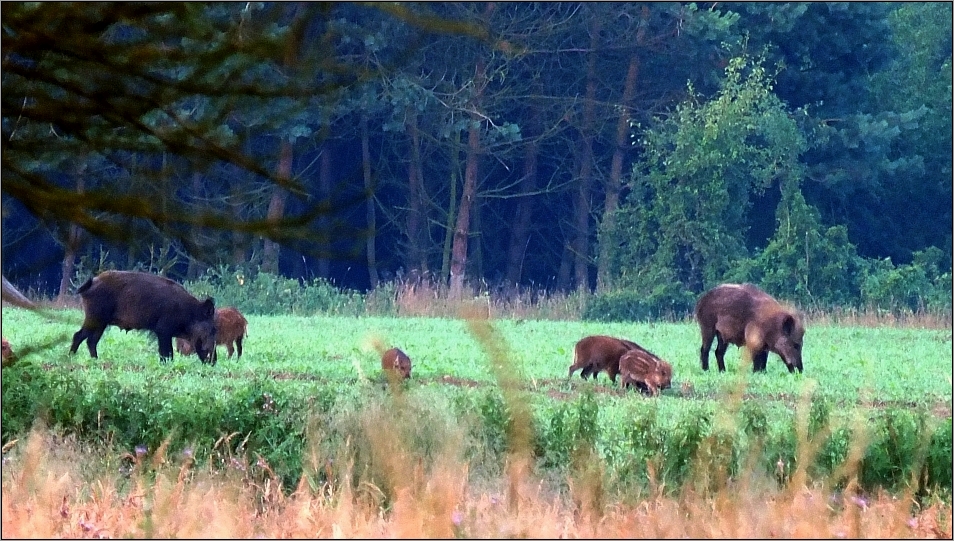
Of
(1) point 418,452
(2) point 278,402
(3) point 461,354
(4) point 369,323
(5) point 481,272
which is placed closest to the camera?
(1) point 418,452

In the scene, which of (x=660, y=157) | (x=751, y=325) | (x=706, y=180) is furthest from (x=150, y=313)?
(x=660, y=157)

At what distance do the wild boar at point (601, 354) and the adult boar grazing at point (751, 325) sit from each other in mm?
1936

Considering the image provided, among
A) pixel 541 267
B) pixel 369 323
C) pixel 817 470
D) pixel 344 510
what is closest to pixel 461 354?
pixel 369 323

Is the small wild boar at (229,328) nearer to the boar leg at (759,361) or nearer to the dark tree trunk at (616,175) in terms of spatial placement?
the boar leg at (759,361)

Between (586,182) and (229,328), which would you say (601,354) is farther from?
(586,182)

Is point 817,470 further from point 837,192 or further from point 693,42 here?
point 837,192

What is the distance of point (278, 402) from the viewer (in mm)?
7293

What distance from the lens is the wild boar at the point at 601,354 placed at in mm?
11148

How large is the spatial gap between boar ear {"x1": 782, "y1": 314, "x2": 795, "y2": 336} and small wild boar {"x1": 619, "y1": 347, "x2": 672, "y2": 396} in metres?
2.61

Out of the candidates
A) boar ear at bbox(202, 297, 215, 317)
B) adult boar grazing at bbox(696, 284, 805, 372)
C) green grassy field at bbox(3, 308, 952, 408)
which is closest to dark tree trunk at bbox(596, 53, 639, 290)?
green grassy field at bbox(3, 308, 952, 408)

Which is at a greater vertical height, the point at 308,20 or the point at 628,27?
the point at 628,27

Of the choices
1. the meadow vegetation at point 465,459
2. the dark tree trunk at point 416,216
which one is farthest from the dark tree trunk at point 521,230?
the meadow vegetation at point 465,459

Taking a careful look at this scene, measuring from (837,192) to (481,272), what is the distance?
7775mm

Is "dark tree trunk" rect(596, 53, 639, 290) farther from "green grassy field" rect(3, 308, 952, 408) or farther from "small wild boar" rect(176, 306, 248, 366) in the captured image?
"small wild boar" rect(176, 306, 248, 366)
